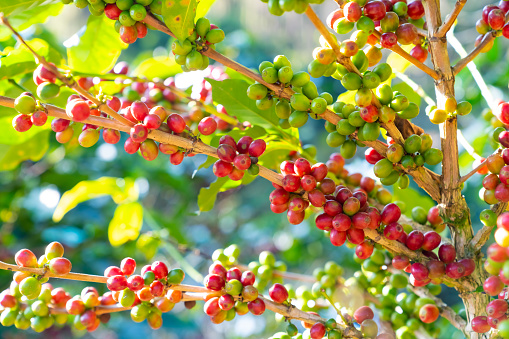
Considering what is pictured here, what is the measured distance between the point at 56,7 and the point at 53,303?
33cm

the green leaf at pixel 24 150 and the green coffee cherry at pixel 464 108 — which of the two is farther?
the green leaf at pixel 24 150

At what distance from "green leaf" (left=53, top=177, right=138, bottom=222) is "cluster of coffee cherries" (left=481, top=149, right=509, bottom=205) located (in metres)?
0.65

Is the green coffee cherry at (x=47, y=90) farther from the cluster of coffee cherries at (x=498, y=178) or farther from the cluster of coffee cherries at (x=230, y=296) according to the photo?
the cluster of coffee cherries at (x=498, y=178)

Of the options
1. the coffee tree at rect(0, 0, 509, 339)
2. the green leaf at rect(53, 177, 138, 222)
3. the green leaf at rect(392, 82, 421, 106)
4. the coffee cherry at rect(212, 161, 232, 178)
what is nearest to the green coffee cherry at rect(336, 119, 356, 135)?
the coffee tree at rect(0, 0, 509, 339)

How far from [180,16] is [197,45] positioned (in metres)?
0.03

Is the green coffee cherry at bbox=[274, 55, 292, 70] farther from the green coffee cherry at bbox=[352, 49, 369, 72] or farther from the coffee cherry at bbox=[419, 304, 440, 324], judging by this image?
the coffee cherry at bbox=[419, 304, 440, 324]

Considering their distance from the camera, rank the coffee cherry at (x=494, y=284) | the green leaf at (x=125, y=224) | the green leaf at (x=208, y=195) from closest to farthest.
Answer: the coffee cherry at (x=494, y=284) < the green leaf at (x=208, y=195) < the green leaf at (x=125, y=224)

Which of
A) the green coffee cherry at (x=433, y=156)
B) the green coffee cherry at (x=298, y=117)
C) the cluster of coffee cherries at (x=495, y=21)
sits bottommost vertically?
the green coffee cherry at (x=298, y=117)

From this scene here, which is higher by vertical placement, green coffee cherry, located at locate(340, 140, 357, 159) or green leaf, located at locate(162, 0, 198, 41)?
green coffee cherry, located at locate(340, 140, 357, 159)

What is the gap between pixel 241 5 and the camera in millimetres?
2836

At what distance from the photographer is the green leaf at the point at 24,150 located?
1.87ft

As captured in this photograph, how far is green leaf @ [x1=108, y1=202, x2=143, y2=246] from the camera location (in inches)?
33.0

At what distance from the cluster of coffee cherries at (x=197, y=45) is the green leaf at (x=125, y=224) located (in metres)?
0.54

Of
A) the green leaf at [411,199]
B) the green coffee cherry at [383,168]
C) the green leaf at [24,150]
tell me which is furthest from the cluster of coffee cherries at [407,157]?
the green leaf at [24,150]
